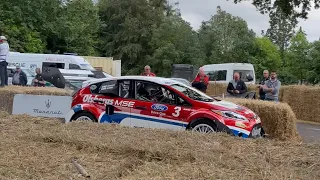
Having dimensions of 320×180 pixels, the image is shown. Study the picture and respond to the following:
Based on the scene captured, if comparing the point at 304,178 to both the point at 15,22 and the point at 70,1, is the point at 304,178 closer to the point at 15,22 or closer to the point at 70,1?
the point at 15,22

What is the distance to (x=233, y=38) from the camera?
165 feet

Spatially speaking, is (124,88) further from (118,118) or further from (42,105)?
(42,105)

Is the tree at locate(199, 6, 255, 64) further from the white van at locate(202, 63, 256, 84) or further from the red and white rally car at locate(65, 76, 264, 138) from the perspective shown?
Result: the red and white rally car at locate(65, 76, 264, 138)

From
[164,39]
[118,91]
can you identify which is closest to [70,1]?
[164,39]

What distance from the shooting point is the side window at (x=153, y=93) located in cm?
1034

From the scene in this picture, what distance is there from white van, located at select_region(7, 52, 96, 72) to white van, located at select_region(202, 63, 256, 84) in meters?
8.41

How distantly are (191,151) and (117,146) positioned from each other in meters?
0.92

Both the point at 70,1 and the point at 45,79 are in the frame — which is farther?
the point at 70,1

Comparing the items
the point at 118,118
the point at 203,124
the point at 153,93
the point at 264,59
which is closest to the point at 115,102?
the point at 118,118

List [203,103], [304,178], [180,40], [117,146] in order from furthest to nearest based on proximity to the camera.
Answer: [180,40]
[203,103]
[117,146]
[304,178]

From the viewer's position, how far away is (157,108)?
10258mm

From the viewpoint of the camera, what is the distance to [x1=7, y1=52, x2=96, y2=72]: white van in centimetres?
2684

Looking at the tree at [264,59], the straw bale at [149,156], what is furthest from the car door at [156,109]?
the tree at [264,59]

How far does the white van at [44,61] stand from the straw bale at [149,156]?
21027 millimetres
